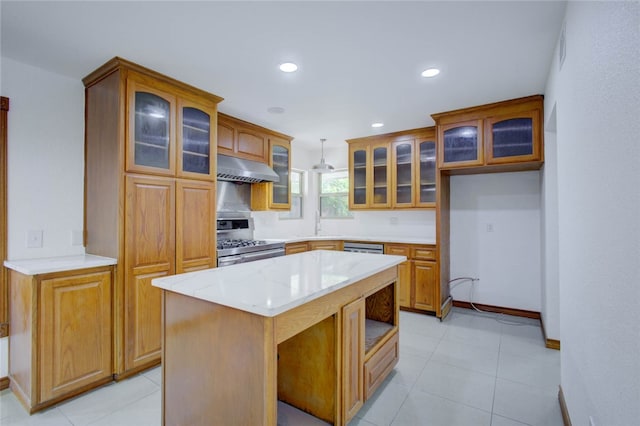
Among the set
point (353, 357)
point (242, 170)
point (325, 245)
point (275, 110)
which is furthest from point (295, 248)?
point (353, 357)

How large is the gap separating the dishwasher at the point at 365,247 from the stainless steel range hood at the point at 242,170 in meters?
1.40

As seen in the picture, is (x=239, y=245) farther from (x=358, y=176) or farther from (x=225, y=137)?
(x=358, y=176)

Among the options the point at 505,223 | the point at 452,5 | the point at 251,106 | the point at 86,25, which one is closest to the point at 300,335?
the point at 452,5

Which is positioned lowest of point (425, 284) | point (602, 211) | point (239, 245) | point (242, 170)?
point (425, 284)

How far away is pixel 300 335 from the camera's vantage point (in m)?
1.77

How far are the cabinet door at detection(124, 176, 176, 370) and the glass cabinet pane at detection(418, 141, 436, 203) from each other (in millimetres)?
3124

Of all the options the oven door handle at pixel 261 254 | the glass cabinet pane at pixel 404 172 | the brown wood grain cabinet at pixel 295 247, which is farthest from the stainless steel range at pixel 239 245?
the glass cabinet pane at pixel 404 172

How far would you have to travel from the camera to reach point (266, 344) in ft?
3.99

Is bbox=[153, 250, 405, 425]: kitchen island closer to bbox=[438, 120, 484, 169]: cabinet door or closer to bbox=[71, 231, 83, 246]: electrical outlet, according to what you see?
bbox=[71, 231, 83, 246]: electrical outlet

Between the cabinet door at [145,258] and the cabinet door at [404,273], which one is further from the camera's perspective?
the cabinet door at [404,273]

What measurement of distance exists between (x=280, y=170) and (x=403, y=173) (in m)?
1.79

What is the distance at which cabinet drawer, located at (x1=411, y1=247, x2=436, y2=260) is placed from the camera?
381 centimetres

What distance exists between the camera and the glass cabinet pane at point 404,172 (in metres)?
4.30

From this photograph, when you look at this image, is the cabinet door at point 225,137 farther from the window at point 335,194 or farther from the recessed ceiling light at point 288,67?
the window at point 335,194
